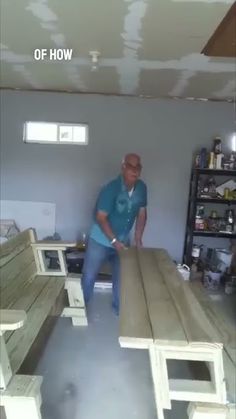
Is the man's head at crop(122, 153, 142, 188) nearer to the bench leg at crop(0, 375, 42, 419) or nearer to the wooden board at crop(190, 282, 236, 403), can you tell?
the wooden board at crop(190, 282, 236, 403)

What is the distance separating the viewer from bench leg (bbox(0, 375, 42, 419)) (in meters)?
1.44

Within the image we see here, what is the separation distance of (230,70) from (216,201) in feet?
5.16

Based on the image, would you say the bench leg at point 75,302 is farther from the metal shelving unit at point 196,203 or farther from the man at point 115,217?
the metal shelving unit at point 196,203

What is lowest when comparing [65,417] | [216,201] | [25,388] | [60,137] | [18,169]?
[65,417]

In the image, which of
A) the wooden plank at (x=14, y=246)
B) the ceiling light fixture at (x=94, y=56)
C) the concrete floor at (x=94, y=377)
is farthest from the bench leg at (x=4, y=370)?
the ceiling light fixture at (x=94, y=56)

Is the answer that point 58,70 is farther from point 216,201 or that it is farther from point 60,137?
point 216,201

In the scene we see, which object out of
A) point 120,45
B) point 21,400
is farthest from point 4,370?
point 120,45

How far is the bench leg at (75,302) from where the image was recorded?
2965 millimetres

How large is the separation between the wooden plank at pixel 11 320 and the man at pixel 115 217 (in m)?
1.61

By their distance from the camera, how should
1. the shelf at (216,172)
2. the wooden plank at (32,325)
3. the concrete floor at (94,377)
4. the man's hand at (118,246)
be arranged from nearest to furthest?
the wooden plank at (32,325) → the concrete floor at (94,377) → the man's hand at (118,246) → the shelf at (216,172)

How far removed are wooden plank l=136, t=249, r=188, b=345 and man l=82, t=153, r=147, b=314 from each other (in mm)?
751

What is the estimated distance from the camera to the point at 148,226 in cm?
474

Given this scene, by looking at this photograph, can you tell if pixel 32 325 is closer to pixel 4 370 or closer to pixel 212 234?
pixel 4 370

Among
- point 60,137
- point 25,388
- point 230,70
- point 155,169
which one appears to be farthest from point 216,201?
point 25,388
